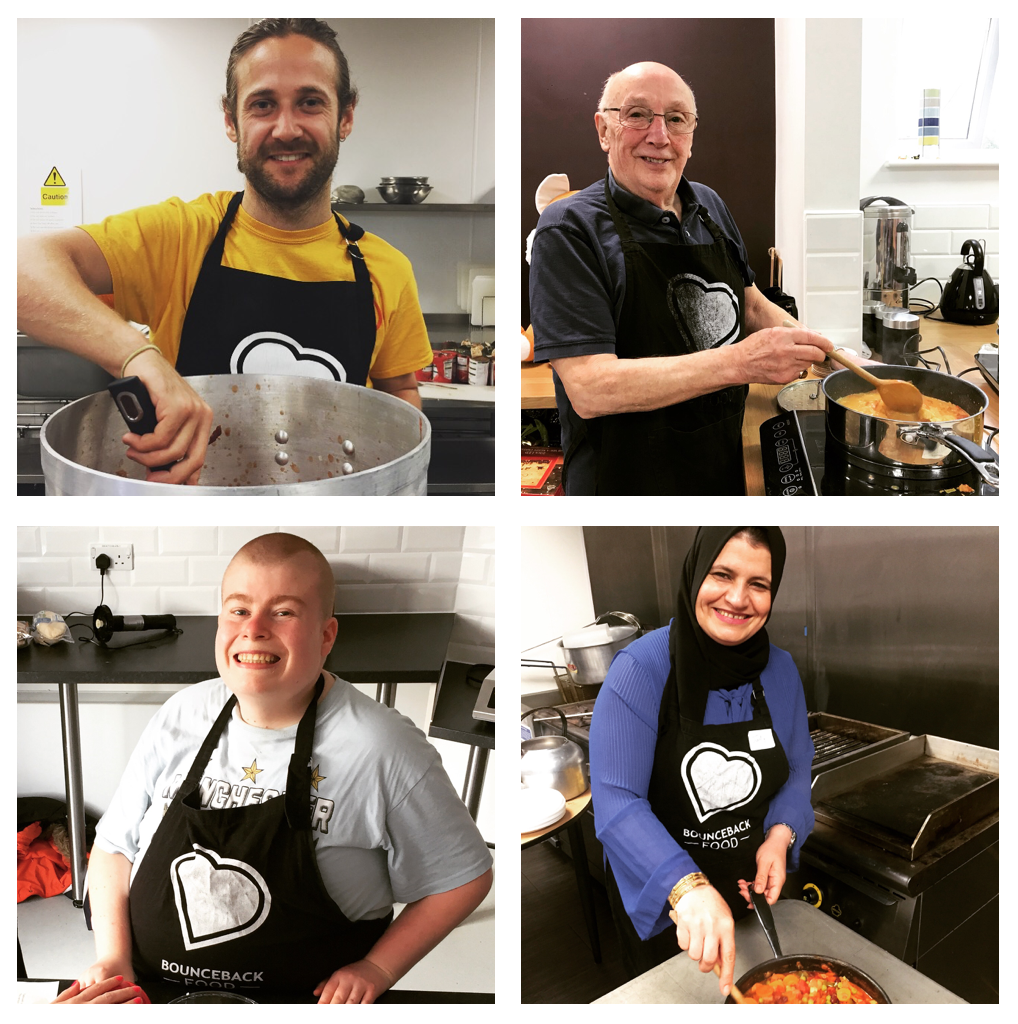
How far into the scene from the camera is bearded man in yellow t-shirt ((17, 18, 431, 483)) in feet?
4.05

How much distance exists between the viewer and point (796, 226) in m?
1.22

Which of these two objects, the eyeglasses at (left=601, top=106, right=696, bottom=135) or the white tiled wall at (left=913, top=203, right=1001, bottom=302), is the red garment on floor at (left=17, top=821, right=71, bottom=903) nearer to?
the eyeglasses at (left=601, top=106, right=696, bottom=135)

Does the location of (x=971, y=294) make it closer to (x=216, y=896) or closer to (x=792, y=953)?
(x=792, y=953)

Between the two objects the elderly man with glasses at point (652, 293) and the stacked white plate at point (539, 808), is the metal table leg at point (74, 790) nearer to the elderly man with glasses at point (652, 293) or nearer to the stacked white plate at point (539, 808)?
the stacked white plate at point (539, 808)

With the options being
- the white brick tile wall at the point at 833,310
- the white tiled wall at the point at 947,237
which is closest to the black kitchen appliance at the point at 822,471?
the white brick tile wall at the point at 833,310

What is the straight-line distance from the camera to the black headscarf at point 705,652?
128cm

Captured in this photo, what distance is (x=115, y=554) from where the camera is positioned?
52.2 inches

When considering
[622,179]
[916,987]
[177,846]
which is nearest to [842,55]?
[622,179]

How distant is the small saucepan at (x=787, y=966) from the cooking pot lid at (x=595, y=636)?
0.39 m

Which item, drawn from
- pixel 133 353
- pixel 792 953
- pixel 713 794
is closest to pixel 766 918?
pixel 792 953

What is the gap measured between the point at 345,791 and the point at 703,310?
0.79 m

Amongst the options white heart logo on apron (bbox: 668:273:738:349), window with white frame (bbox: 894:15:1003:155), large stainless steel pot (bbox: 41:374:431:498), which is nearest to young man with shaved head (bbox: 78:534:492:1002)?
large stainless steel pot (bbox: 41:374:431:498)
